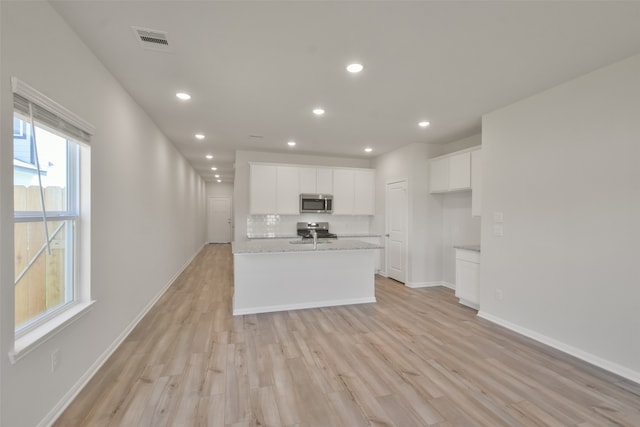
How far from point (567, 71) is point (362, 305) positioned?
357cm

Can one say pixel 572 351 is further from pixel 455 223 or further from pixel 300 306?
pixel 300 306

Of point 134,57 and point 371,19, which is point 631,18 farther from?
point 134,57

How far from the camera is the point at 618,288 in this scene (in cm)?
254

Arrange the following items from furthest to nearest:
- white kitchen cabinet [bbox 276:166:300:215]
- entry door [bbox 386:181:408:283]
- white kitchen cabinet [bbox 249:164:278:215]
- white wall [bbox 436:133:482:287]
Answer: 1. white kitchen cabinet [bbox 276:166:300:215]
2. white kitchen cabinet [bbox 249:164:278:215]
3. entry door [bbox 386:181:408:283]
4. white wall [bbox 436:133:482:287]

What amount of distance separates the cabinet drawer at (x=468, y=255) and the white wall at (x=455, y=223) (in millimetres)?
604

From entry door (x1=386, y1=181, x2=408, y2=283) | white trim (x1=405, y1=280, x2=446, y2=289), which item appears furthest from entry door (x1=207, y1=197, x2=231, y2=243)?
white trim (x1=405, y1=280, x2=446, y2=289)

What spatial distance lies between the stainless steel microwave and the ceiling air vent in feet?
13.1

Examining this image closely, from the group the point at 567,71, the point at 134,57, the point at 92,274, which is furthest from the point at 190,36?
the point at 567,71

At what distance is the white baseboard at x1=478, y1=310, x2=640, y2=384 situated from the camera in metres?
2.44

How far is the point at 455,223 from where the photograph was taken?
5.26 m

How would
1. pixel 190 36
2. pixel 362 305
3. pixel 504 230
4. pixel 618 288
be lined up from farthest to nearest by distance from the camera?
1. pixel 362 305
2. pixel 504 230
3. pixel 618 288
4. pixel 190 36

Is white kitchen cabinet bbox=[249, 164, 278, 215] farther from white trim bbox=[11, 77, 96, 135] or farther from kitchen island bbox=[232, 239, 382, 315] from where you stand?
white trim bbox=[11, 77, 96, 135]

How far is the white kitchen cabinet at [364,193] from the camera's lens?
257 inches

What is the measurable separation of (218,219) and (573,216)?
11.6 metres
